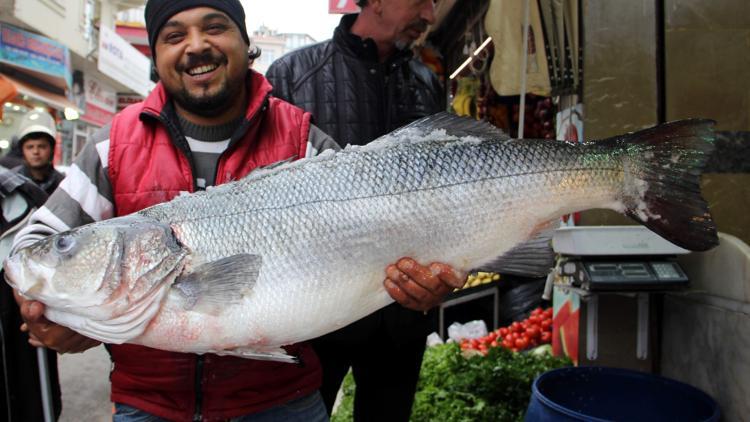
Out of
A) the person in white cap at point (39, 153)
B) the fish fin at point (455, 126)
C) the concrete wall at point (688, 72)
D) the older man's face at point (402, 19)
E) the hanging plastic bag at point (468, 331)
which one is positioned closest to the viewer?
the fish fin at point (455, 126)

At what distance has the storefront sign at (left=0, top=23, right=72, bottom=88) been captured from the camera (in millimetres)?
14414

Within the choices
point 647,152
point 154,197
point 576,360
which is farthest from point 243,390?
point 576,360

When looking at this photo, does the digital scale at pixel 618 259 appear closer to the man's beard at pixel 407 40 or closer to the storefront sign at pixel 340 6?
the man's beard at pixel 407 40

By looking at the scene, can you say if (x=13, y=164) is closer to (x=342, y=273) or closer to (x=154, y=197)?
(x=154, y=197)

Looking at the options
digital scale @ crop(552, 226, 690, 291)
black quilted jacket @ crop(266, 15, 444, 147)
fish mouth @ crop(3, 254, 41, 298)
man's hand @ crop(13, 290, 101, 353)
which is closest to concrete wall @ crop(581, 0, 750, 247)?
digital scale @ crop(552, 226, 690, 291)

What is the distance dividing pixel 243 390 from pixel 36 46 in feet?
55.9

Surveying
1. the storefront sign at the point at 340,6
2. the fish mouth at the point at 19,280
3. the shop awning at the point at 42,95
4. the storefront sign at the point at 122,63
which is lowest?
the fish mouth at the point at 19,280

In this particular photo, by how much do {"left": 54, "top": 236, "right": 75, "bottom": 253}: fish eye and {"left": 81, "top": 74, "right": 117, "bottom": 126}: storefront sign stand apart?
2136 centimetres

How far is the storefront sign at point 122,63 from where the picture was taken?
2077 centimetres

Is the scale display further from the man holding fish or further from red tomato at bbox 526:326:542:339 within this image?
red tomato at bbox 526:326:542:339

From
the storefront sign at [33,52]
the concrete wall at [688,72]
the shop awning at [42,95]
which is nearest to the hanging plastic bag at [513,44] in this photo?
the concrete wall at [688,72]

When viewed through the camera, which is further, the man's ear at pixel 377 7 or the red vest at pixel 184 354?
the man's ear at pixel 377 7

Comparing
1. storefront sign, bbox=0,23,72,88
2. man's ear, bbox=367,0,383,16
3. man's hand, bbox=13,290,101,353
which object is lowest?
man's hand, bbox=13,290,101,353

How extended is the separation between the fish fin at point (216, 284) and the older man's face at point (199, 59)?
0.68m
